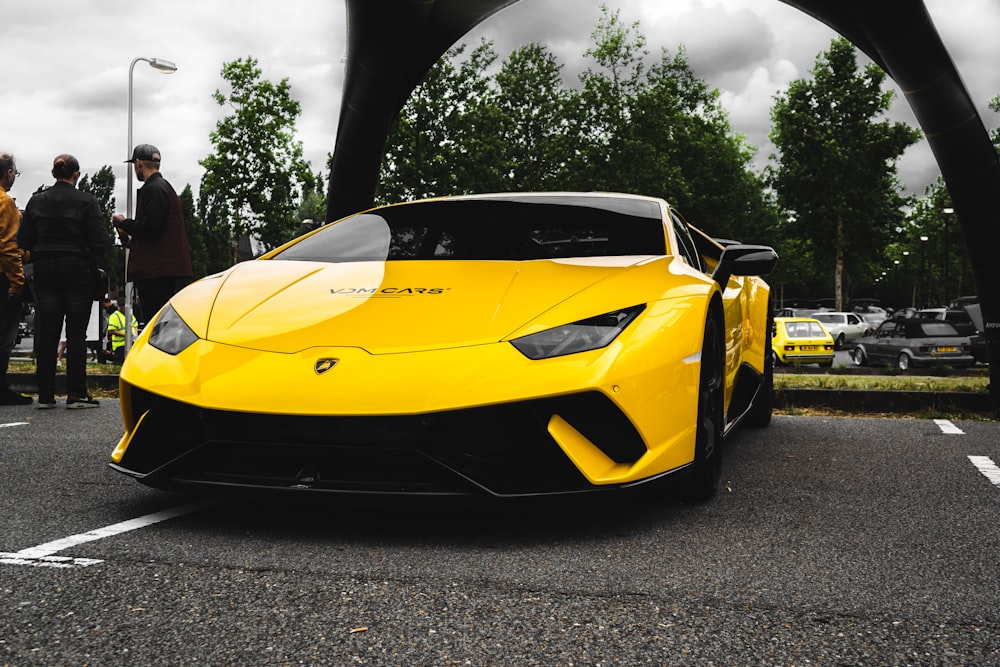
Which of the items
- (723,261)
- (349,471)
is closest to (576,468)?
(349,471)

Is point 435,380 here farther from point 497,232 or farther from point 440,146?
point 440,146

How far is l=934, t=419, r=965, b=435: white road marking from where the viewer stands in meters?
5.96

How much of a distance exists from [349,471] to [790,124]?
4903 cm

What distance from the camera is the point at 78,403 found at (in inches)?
268

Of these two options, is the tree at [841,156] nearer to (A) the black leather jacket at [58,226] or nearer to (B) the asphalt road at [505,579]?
(A) the black leather jacket at [58,226]

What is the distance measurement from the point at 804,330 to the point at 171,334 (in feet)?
76.1

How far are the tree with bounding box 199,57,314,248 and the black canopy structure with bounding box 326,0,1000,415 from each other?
83.4ft

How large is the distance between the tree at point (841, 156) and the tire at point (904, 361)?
89.8 feet

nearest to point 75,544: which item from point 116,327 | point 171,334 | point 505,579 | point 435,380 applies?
point 171,334

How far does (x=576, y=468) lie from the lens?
2809 millimetres

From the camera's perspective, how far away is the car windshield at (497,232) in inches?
155

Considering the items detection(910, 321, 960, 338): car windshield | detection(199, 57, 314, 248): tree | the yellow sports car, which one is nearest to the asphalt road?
the yellow sports car

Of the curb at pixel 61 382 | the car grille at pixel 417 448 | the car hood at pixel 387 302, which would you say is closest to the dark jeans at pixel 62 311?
the curb at pixel 61 382

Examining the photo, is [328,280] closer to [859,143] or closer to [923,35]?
[923,35]
